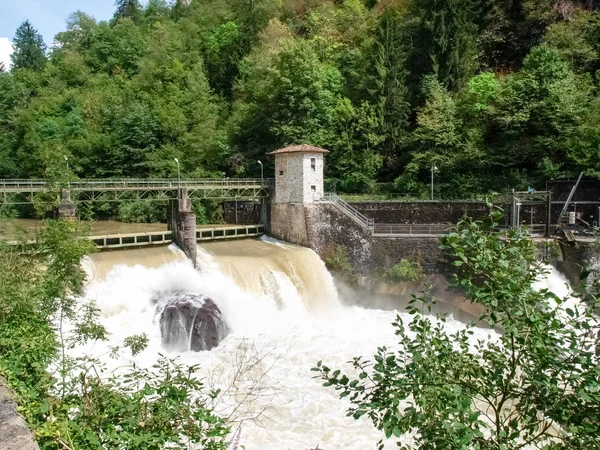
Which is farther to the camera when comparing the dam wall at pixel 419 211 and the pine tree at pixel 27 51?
the pine tree at pixel 27 51

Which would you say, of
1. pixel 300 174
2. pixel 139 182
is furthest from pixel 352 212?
pixel 139 182

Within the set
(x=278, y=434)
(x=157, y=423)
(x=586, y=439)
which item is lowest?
(x=278, y=434)

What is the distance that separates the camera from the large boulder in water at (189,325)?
16.9 m

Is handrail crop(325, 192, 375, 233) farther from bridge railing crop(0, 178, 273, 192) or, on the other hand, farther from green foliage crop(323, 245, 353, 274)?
bridge railing crop(0, 178, 273, 192)

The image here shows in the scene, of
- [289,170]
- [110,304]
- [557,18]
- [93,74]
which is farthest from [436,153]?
[93,74]

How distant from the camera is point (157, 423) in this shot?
4859mm

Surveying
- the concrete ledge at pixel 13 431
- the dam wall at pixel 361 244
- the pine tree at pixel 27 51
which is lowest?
the dam wall at pixel 361 244

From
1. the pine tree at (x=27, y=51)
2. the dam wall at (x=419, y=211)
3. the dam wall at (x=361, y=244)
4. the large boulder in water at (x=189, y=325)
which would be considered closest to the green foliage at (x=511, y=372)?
the large boulder in water at (x=189, y=325)

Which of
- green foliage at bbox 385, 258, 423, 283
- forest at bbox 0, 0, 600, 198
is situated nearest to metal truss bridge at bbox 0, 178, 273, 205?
forest at bbox 0, 0, 600, 198

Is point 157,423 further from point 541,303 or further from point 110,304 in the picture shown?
point 110,304

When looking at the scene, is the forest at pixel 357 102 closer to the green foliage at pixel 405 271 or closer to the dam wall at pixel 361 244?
the dam wall at pixel 361 244

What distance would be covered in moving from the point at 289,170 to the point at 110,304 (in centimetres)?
1194

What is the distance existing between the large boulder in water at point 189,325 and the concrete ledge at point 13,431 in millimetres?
12104

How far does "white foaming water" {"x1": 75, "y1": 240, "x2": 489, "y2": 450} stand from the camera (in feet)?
40.8
